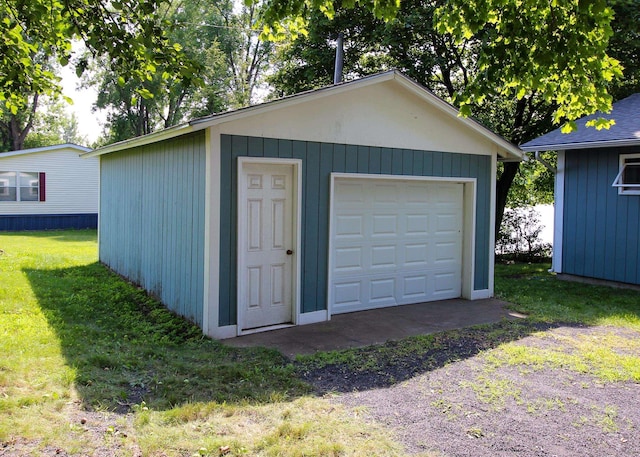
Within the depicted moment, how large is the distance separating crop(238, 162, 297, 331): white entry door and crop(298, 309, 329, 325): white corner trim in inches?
5.6

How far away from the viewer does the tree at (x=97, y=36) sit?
14.7 feet

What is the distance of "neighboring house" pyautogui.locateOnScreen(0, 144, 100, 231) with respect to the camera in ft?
68.1

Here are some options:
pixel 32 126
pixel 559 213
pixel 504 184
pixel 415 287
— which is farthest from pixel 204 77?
pixel 415 287

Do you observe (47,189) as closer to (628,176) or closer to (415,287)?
(415,287)

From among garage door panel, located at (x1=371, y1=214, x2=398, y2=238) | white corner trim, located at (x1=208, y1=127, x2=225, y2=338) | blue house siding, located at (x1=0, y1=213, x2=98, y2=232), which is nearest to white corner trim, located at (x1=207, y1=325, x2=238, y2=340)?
white corner trim, located at (x1=208, y1=127, x2=225, y2=338)

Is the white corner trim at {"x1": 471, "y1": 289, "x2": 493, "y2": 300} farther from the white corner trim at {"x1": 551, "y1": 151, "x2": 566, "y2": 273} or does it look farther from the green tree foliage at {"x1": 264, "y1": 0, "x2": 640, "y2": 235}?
the green tree foliage at {"x1": 264, "y1": 0, "x2": 640, "y2": 235}

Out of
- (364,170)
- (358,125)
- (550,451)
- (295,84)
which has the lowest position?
(550,451)

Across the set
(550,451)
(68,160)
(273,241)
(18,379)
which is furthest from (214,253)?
(68,160)

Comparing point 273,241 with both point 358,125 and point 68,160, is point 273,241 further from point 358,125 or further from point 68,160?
point 68,160

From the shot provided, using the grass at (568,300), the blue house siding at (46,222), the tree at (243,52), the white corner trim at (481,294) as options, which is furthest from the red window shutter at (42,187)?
the white corner trim at (481,294)

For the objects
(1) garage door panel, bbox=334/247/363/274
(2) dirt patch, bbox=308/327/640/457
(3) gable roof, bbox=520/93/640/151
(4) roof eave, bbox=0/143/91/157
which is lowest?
(2) dirt patch, bbox=308/327/640/457

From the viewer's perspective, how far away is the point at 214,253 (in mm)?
6336

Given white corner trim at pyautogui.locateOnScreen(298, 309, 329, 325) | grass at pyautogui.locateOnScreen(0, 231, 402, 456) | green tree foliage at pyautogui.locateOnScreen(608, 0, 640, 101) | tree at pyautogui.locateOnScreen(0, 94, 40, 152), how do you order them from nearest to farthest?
1. grass at pyautogui.locateOnScreen(0, 231, 402, 456)
2. white corner trim at pyautogui.locateOnScreen(298, 309, 329, 325)
3. green tree foliage at pyautogui.locateOnScreen(608, 0, 640, 101)
4. tree at pyautogui.locateOnScreen(0, 94, 40, 152)

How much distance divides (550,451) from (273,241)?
407 centimetres
